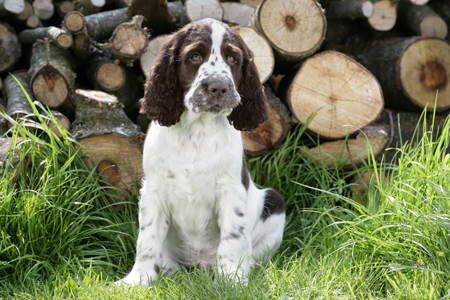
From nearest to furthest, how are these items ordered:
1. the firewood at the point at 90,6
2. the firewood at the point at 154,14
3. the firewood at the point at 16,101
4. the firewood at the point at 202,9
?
1. the firewood at the point at 16,101
2. the firewood at the point at 154,14
3. the firewood at the point at 202,9
4. the firewood at the point at 90,6

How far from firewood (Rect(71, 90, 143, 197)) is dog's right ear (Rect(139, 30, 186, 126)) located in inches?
31.7

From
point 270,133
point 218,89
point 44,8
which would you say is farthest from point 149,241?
point 44,8

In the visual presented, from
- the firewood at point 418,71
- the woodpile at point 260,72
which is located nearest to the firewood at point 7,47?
the woodpile at point 260,72

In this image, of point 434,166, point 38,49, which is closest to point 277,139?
point 434,166

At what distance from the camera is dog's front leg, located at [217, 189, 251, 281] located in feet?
8.72

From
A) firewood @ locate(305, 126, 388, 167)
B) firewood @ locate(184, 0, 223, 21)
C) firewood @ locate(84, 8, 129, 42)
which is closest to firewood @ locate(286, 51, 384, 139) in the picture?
firewood @ locate(305, 126, 388, 167)

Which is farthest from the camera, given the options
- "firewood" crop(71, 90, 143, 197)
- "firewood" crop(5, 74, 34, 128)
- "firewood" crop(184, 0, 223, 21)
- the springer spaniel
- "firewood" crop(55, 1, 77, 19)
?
"firewood" crop(55, 1, 77, 19)

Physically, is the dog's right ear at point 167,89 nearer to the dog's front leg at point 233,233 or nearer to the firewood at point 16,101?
the dog's front leg at point 233,233

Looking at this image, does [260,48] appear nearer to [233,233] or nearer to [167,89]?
[167,89]

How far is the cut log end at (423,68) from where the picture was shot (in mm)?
4746

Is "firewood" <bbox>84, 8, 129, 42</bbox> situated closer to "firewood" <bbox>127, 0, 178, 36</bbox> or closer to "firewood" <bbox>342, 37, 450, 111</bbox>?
"firewood" <bbox>127, 0, 178, 36</bbox>

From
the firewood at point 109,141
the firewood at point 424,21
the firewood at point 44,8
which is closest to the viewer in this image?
the firewood at point 109,141

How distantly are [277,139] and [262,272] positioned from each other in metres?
1.50

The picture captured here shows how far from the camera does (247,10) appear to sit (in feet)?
15.9
